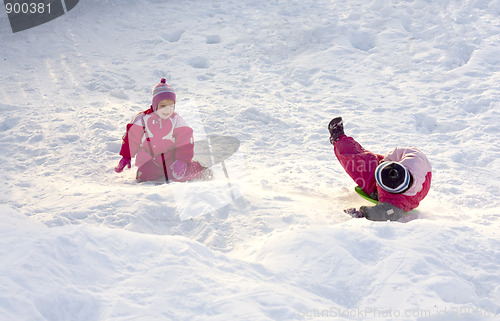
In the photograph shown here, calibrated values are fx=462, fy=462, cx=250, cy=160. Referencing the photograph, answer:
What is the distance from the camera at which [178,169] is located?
15.0 ft

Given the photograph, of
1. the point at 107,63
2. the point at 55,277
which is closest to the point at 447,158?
the point at 55,277

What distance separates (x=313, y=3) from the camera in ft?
29.0

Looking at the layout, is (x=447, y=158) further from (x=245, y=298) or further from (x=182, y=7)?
(x=182, y=7)

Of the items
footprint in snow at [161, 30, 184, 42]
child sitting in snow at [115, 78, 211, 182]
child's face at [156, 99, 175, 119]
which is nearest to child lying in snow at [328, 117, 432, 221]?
child sitting in snow at [115, 78, 211, 182]

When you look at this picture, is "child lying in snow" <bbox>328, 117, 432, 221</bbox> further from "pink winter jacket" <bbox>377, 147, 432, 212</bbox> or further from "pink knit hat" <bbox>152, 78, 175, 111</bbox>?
"pink knit hat" <bbox>152, 78, 175, 111</bbox>

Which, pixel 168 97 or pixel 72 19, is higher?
pixel 72 19

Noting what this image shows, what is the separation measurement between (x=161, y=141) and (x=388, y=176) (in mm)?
2306

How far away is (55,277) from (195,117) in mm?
3990

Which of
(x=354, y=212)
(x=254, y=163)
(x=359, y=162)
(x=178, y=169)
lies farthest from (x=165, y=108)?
(x=354, y=212)

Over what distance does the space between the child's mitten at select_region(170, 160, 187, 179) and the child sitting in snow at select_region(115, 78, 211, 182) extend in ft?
0.05

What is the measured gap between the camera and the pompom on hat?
12.0 ft

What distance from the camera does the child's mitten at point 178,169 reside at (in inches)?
179

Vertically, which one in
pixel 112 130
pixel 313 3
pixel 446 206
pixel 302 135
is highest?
pixel 313 3

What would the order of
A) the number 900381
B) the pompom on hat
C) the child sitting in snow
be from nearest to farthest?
the pompom on hat → the child sitting in snow → the number 900381
